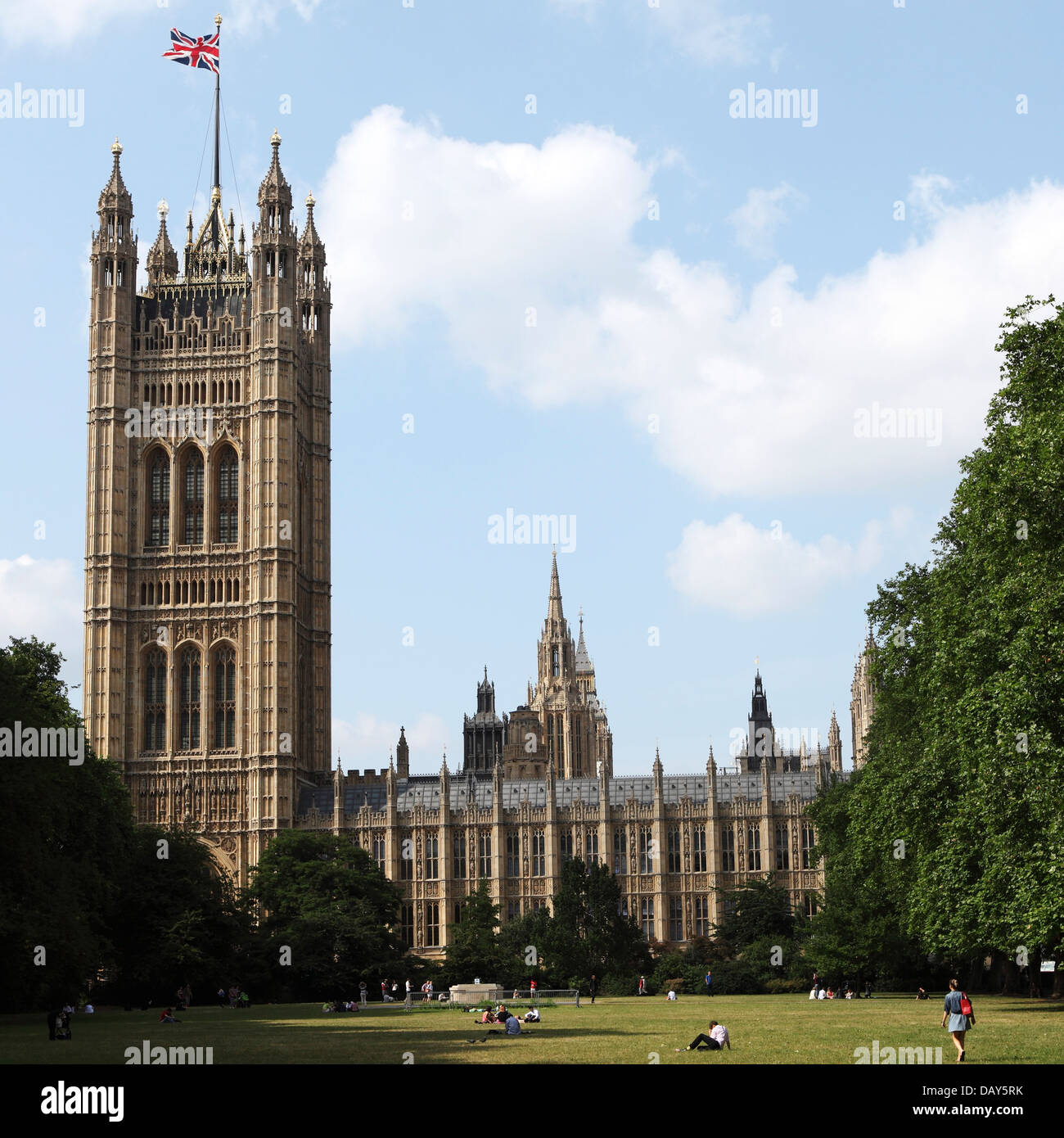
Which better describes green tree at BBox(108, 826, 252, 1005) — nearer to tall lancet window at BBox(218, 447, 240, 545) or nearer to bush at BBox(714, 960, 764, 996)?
bush at BBox(714, 960, 764, 996)

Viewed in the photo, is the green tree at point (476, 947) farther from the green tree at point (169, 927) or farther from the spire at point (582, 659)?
the spire at point (582, 659)

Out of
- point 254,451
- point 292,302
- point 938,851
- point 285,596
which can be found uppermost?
point 292,302

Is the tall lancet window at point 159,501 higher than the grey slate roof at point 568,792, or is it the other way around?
the tall lancet window at point 159,501

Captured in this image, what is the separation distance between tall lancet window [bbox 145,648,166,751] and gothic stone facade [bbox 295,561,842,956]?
9274 mm

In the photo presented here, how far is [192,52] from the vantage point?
83625 millimetres

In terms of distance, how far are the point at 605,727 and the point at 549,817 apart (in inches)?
2391

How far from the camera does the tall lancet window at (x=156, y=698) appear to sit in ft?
311

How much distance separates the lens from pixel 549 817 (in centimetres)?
9519

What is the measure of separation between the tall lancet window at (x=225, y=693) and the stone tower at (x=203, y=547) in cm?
8

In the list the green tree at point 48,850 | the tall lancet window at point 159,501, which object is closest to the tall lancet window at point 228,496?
the tall lancet window at point 159,501

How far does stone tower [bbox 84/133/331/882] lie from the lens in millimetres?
93625

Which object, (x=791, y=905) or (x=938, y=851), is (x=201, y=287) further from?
(x=938, y=851)

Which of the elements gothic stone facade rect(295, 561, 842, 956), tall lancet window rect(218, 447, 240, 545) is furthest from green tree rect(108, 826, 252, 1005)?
tall lancet window rect(218, 447, 240, 545)
